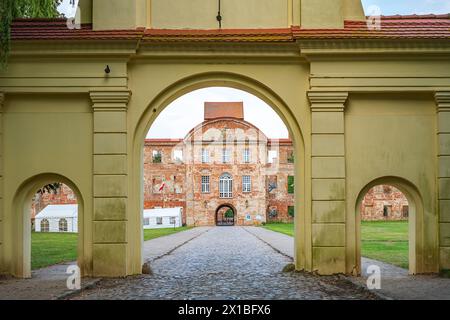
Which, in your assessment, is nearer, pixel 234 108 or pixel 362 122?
pixel 362 122

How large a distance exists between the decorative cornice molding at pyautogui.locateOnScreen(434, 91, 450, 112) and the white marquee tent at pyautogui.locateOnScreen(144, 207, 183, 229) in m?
44.8

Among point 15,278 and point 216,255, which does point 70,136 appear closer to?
point 15,278

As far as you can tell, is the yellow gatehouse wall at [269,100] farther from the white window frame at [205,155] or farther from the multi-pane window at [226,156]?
the multi-pane window at [226,156]

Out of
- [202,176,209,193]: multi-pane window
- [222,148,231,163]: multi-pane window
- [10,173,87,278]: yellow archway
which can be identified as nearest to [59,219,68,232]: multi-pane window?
[202,176,209,193]: multi-pane window

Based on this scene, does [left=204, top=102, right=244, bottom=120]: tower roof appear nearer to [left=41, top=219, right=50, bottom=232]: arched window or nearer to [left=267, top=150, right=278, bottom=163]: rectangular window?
[left=267, top=150, right=278, bottom=163]: rectangular window

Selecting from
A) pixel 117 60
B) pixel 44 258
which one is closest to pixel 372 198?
pixel 44 258

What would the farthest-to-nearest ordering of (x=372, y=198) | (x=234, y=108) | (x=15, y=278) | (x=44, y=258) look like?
(x=234, y=108) < (x=372, y=198) < (x=44, y=258) < (x=15, y=278)

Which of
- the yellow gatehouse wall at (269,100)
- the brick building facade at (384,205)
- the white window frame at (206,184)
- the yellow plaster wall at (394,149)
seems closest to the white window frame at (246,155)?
the white window frame at (206,184)

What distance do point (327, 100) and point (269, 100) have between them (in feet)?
4.32

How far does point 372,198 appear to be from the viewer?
62.7 meters

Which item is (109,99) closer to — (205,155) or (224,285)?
(224,285)

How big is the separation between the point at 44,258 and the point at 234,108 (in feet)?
174

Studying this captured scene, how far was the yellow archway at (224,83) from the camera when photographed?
13.0 m

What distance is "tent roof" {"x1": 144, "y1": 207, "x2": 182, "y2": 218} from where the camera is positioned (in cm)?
5725
